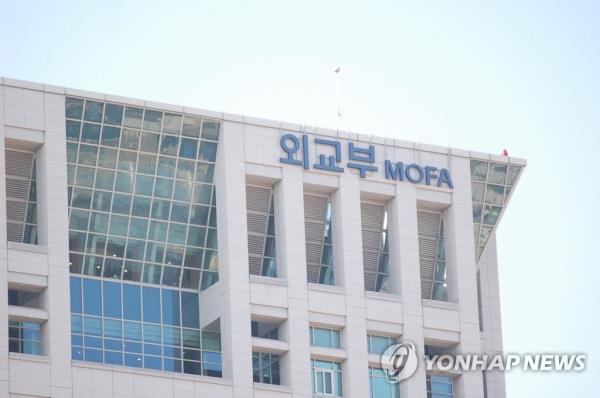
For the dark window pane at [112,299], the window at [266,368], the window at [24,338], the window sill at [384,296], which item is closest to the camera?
the window at [24,338]

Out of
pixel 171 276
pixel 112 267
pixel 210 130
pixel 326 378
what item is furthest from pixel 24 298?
pixel 326 378

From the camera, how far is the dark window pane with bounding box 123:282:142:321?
463ft

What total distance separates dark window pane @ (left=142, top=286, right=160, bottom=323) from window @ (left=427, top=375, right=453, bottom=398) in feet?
63.7

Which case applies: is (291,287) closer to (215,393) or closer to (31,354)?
(215,393)

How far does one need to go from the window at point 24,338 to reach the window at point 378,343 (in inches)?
901

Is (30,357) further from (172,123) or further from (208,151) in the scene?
(208,151)

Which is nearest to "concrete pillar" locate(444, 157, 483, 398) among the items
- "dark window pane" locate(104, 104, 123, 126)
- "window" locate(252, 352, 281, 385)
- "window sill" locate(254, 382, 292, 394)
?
"window" locate(252, 352, 281, 385)

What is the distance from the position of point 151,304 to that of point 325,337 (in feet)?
38.9

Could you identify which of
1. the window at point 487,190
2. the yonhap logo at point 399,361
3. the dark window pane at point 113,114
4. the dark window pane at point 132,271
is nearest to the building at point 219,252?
the dark window pane at point 113,114

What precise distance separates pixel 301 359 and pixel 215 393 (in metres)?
6.75

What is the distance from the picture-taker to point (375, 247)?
146 meters

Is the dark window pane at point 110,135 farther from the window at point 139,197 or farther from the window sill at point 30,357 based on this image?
the window sill at point 30,357

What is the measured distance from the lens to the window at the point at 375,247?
479 ft

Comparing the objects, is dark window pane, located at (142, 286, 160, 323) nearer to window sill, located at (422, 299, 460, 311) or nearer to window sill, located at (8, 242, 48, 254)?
window sill, located at (8, 242, 48, 254)
